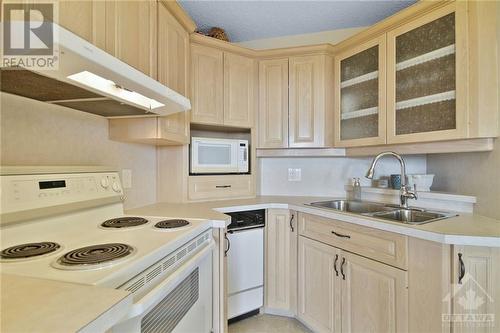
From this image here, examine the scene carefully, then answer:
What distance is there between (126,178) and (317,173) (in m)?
1.62

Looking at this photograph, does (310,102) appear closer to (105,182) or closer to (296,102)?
(296,102)

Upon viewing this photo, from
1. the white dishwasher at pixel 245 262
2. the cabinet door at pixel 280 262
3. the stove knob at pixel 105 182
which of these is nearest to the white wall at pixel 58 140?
the stove knob at pixel 105 182

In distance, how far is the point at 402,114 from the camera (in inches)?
63.4

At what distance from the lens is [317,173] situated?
2.33 m

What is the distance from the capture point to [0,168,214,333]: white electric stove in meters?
0.69

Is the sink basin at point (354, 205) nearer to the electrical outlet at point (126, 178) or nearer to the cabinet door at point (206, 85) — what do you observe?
the cabinet door at point (206, 85)

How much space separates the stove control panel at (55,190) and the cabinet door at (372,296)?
1.40 m

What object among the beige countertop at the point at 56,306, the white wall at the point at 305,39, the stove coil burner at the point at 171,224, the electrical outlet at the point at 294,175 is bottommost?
the stove coil burner at the point at 171,224

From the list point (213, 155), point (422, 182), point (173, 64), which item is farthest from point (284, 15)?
point (422, 182)

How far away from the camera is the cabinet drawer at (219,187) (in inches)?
75.1

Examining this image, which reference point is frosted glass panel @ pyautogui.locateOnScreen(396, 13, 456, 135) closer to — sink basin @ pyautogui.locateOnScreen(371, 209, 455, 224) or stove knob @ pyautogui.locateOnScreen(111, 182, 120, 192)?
sink basin @ pyautogui.locateOnScreen(371, 209, 455, 224)

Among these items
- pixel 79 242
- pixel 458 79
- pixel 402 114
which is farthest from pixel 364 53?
pixel 79 242

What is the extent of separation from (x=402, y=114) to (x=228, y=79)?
4.31 ft

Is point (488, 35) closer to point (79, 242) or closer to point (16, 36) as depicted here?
point (16, 36)
